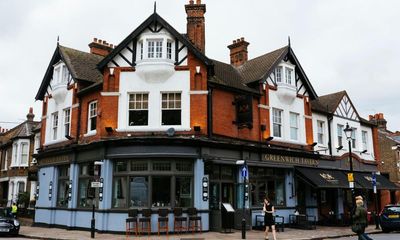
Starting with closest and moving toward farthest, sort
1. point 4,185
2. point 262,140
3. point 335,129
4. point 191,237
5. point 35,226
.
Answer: point 191,237, point 262,140, point 35,226, point 335,129, point 4,185

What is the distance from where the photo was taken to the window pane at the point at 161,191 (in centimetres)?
1883

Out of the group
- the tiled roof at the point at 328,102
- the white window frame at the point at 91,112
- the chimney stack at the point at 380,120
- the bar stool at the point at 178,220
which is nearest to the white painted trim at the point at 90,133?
the white window frame at the point at 91,112

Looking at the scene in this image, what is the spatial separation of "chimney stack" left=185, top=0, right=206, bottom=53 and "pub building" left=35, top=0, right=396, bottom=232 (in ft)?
0.20

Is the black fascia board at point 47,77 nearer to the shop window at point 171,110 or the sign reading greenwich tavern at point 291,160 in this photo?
the shop window at point 171,110

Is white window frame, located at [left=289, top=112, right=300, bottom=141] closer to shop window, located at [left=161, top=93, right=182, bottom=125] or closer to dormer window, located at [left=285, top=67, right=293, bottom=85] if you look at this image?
dormer window, located at [left=285, top=67, right=293, bottom=85]

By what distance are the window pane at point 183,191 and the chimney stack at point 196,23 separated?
8.14 metres

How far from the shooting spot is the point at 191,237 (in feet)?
56.5

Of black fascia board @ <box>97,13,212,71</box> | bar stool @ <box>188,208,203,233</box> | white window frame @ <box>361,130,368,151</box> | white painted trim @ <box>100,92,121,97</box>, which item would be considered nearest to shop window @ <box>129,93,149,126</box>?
white painted trim @ <box>100,92,121,97</box>

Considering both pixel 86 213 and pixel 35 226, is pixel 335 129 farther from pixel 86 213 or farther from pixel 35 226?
pixel 35 226

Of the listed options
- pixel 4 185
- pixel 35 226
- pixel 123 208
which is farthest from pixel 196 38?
pixel 4 185

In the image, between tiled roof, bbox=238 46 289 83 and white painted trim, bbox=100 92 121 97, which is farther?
tiled roof, bbox=238 46 289 83

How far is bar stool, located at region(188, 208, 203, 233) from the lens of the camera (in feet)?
60.5

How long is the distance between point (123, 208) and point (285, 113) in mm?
11306

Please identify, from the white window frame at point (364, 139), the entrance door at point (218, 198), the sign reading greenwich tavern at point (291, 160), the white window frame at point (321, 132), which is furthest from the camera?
the white window frame at point (364, 139)
